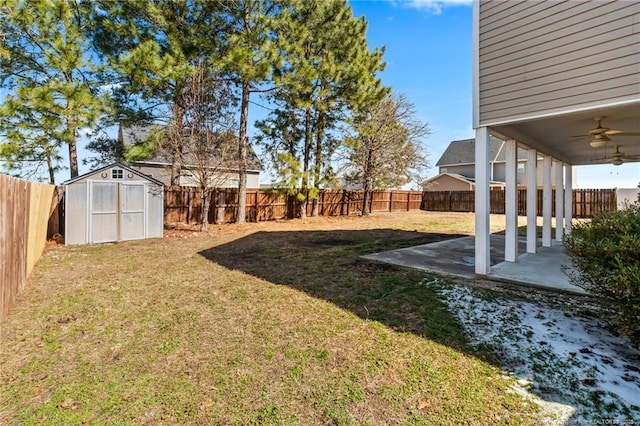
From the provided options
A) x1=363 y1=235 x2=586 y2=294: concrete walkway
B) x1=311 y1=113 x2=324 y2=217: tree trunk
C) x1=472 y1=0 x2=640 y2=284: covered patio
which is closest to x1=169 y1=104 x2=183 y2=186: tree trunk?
x1=311 y1=113 x2=324 y2=217: tree trunk

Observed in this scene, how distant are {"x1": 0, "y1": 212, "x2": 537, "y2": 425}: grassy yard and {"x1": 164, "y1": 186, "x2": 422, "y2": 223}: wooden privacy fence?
7056mm

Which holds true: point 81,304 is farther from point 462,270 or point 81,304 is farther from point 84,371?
point 462,270

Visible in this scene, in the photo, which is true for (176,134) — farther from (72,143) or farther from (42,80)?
(42,80)

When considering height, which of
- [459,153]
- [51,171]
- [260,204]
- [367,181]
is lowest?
[260,204]

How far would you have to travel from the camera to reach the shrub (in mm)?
2588

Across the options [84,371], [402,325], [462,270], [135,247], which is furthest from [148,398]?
[135,247]

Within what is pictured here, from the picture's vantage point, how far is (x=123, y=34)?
33.6 ft

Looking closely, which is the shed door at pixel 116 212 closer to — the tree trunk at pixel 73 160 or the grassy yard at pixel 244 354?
the tree trunk at pixel 73 160

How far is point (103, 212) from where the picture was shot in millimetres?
8719

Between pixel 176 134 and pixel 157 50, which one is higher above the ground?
pixel 157 50

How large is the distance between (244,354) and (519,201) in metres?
22.0

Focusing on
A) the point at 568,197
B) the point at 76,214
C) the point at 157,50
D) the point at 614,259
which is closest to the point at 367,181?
the point at 568,197

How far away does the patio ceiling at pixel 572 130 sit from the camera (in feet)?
14.7

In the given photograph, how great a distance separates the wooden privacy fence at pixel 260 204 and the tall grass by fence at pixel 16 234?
6.17 metres
